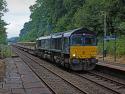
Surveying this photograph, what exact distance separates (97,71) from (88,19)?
91.3 feet

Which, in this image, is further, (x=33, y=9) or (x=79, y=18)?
(x=33, y=9)

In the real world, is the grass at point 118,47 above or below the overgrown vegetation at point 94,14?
below

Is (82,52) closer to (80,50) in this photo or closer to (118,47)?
(80,50)

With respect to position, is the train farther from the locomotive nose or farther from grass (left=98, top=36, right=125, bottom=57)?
grass (left=98, top=36, right=125, bottom=57)

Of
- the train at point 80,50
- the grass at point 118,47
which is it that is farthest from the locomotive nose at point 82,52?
the grass at point 118,47

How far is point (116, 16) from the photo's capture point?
48.4 metres

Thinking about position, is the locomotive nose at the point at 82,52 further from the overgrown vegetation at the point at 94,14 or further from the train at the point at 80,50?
the overgrown vegetation at the point at 94,14

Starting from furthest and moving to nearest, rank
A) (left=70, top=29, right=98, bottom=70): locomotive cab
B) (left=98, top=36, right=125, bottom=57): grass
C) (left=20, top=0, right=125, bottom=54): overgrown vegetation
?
(left=20, top=0, right=125, bottom=54): overgrown vegetation < (left=98, top=36, right=125, bottom=57): grass < (left=70, top=29, right=98, bottom=70): locomotive cab

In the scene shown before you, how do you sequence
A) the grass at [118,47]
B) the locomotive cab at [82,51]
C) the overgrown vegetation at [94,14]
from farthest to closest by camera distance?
the overgrown vegetation at [94,14]
the grass at [118,47]
the locomotive cab at [82,51]

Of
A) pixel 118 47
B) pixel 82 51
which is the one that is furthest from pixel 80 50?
pixel 118 47

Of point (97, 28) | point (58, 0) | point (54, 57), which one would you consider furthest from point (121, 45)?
point (58, 0)

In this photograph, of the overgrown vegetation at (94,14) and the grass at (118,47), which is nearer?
the grass at (118,47)

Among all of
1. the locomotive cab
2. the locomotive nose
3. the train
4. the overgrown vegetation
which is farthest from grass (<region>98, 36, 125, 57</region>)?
the locomotive nose

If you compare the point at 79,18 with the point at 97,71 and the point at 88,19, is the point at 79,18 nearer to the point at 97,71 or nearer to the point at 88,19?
the point at 88,19
